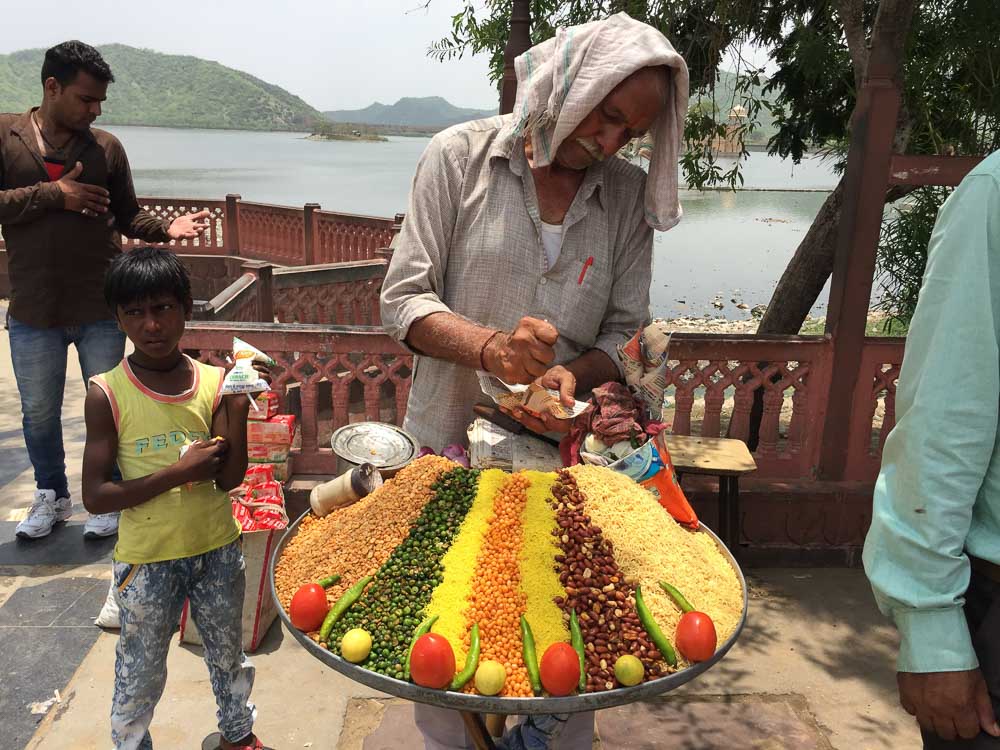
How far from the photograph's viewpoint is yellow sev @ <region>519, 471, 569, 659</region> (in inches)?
62.1

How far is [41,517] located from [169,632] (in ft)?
8.03

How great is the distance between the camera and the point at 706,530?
2.06 m

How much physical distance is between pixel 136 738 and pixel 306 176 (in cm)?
5333

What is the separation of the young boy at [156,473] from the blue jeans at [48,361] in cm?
172

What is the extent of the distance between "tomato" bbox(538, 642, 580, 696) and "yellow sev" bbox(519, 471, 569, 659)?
8cm

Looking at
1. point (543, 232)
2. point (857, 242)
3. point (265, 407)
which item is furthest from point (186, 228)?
point (857, 242)

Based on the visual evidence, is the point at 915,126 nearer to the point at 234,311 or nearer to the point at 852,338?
the point at 852,338

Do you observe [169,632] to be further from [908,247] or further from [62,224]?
[908,247]

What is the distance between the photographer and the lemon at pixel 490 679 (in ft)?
4.69

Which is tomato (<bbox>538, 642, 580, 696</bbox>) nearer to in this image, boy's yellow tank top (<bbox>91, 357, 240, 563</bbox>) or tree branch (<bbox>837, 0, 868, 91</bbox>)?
boy's yellow tank top (<bbox>91, 357, 240, 563</bbox>)

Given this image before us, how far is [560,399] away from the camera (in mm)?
1890

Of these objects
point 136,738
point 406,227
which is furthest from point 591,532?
point 136,738

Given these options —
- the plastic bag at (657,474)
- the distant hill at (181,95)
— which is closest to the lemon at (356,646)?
the plastic bag at (657,474)

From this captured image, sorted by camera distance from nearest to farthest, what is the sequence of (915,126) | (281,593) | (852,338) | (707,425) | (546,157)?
(281,593), (546,157), (852,338), (707,425), (915,126)
